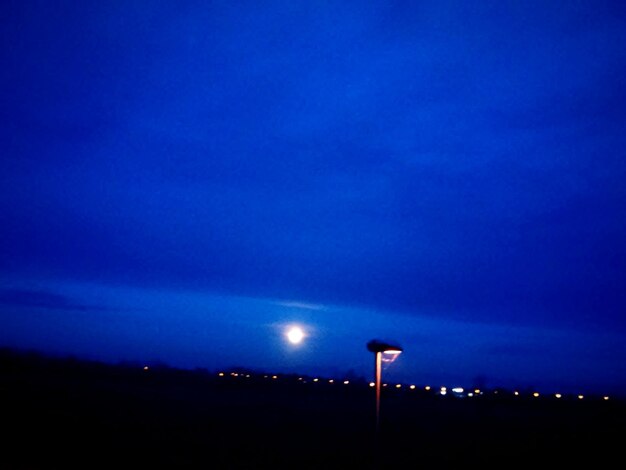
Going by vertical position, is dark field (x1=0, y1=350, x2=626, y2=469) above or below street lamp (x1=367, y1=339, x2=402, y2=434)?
below

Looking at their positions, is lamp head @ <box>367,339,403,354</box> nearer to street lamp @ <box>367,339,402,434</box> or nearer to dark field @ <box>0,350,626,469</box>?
street lamp @ <box>367,339,402,434</box>

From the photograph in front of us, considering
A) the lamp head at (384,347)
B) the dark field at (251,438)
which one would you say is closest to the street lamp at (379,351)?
the lamp head at (384,347)

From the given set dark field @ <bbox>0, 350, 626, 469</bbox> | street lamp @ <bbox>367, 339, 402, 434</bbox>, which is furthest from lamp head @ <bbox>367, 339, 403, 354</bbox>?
dark field @ <bbox>0, 350, 626, 469</bbox>

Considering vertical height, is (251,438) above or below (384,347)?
below

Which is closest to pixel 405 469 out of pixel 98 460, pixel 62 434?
pixel 98 460

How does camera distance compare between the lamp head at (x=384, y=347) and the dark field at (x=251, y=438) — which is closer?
the lamp head at (x=384, y=347)

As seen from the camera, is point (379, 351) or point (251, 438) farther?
point (251, 438)

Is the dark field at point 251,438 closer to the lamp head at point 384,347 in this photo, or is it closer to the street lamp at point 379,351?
the street lamp at point 379,351

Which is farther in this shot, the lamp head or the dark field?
the dark field

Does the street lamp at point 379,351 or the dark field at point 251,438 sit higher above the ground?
the street lamp at point 379,351

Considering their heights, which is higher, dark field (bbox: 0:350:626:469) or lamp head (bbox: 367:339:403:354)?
lamp head (bbox: 367:339:403:354)

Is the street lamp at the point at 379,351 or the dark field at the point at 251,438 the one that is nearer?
the street lamp at the point at 379,351

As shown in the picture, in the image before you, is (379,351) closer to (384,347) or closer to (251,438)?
(384,347)

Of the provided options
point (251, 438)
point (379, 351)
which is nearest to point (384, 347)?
point (379, 351)
